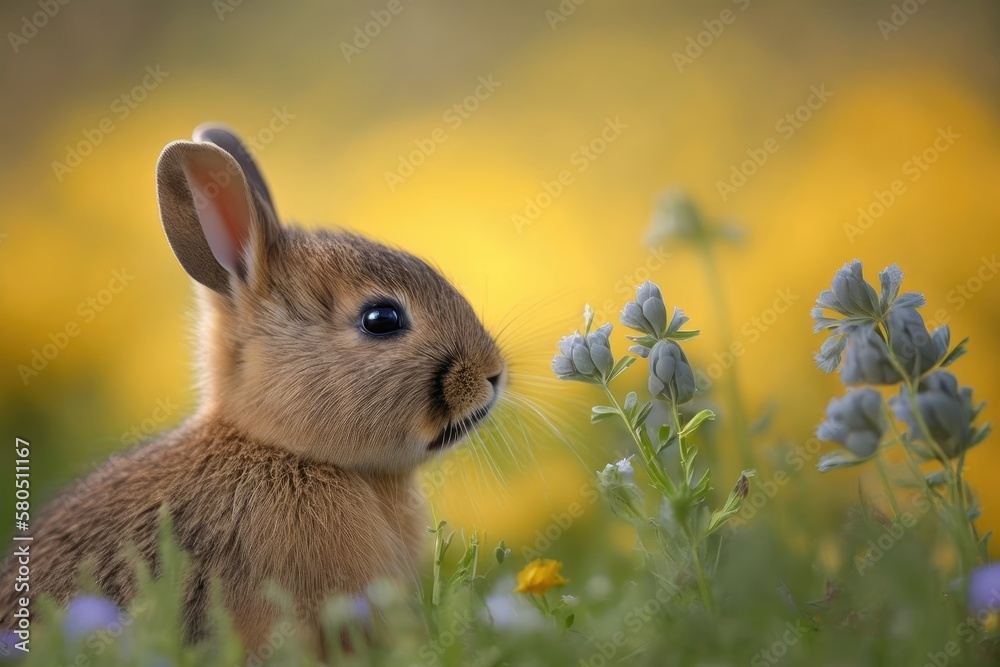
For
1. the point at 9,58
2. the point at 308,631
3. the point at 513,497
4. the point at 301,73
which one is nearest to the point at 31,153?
the point at 9,58

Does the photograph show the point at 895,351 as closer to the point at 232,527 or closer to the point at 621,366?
the point at 621,366

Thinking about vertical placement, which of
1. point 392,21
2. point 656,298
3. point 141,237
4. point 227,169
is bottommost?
point 656,298

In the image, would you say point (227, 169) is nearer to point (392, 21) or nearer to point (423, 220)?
point (423, 220)

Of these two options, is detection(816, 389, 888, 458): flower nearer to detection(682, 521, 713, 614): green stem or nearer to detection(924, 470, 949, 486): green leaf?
detection(924, 470, 949, 486): green leaf

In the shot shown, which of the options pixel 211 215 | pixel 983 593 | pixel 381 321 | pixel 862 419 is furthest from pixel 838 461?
pixel 211 215

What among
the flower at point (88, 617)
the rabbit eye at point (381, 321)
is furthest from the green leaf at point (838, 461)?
the flower at point (88, 617)

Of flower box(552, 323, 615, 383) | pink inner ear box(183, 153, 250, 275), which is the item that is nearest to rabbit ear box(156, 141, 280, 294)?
pink inner ear box(183, 153, 250, 275)
